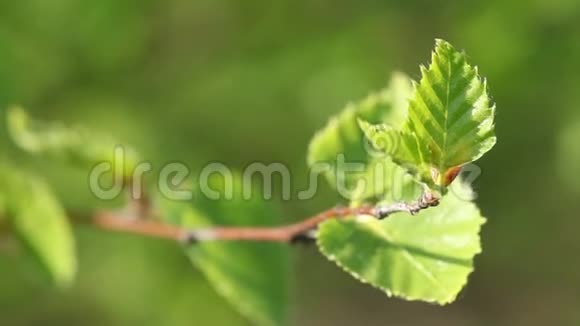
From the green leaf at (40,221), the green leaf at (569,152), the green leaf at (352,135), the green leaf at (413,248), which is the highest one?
the green leaf at (40,221)

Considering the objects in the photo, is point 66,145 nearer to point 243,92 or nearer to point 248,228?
point 248,228

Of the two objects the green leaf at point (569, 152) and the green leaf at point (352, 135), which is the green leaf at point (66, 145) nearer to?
the green leaf at point (352, 135)

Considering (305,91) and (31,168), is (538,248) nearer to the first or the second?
(305,91)

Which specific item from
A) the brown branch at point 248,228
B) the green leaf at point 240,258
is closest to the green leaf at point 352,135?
the brown branch at point 248,228

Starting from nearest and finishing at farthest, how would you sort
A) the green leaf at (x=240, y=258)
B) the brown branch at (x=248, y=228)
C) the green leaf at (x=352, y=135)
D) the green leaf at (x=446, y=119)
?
the green leaf at (x=446, y=119) < the brown branch at (x=248, y=228) < the green leaf at (x=352, y=135) < the green leaf at (x=240, y=258)

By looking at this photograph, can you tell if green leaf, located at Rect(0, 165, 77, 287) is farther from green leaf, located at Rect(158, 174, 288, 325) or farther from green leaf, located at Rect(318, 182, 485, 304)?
green leaf, located at Rect(318, 182, 485, 304)

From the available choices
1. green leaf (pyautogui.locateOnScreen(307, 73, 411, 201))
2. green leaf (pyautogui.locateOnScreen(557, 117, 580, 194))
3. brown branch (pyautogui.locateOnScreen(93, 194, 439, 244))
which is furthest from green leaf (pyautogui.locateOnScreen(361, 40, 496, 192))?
green leaf (pyautogui.locateOnScreen(557, 117, 580, 194))

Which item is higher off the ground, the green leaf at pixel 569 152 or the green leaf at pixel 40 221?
the green leaf at pixel 40 221

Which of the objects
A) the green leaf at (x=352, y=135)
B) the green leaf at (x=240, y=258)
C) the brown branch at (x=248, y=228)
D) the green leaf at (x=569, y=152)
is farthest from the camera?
the green leaf at (x=569, y=152)
